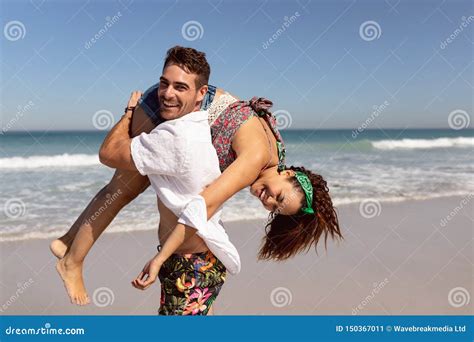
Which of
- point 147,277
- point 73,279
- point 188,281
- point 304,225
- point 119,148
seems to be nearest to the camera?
point 147,277

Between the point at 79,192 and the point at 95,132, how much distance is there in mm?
20850

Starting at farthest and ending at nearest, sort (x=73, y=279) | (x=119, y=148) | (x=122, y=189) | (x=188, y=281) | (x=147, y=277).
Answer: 1. (x=73, y=279)
2. (x=122, y=189)
3. (x=188, y=281)
4. (x=119, y=148)
5. (x=147, y=277)

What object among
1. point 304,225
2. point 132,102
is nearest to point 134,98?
point 132,102

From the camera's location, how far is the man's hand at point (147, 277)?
109 inches

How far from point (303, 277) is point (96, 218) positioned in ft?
11.6

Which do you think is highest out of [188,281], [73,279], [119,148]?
[119,148]

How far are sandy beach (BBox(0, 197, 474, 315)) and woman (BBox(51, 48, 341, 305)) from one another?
7.73 feet

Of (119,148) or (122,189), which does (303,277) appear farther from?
(119,148)

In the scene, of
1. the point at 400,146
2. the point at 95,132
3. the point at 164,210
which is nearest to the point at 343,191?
the point at 164,210

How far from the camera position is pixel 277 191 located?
11.2ft

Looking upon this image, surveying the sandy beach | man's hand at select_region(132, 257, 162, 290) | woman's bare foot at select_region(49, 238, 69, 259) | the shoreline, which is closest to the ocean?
the shoreline

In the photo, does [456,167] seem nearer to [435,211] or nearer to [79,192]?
[435,211]

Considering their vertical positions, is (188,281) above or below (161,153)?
below

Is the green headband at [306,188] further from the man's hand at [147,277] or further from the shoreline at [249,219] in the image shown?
the shoreline at [249,219]
